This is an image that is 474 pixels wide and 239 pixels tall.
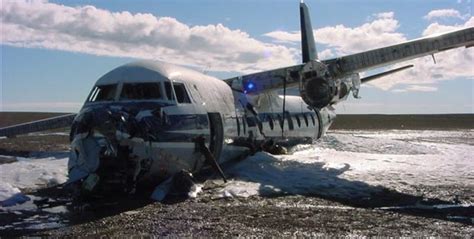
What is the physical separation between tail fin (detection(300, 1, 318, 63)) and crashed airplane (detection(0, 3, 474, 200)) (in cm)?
511

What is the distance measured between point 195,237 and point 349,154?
14494 mm

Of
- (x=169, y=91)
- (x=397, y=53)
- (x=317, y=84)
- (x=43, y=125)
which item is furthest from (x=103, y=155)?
(x=43, y=125)

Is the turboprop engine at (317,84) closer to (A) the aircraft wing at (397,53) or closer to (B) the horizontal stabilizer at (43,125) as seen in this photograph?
(A) the aircraft wing at (397,53)

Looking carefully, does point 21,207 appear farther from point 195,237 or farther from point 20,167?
point 20,167

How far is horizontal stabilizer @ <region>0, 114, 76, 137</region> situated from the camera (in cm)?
2217

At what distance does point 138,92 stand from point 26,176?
183 inches

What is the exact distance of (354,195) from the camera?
1152 cm

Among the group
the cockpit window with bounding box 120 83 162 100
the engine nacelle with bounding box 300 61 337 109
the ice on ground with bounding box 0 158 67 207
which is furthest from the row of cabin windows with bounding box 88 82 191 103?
the engine nacelle with bounding box 300 61 337 109

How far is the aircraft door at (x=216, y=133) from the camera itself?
1337cm

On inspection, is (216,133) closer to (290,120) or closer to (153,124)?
(153,124)

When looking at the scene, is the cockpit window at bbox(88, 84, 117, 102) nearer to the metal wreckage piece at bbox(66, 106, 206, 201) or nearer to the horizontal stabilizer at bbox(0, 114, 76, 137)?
the metal wreckage piece at bbox(66, 106, 206, 201)

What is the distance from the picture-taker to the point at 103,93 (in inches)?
486

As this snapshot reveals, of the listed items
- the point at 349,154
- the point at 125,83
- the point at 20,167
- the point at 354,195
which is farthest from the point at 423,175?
the point at 20,167

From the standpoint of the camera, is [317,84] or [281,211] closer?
[281,211]
